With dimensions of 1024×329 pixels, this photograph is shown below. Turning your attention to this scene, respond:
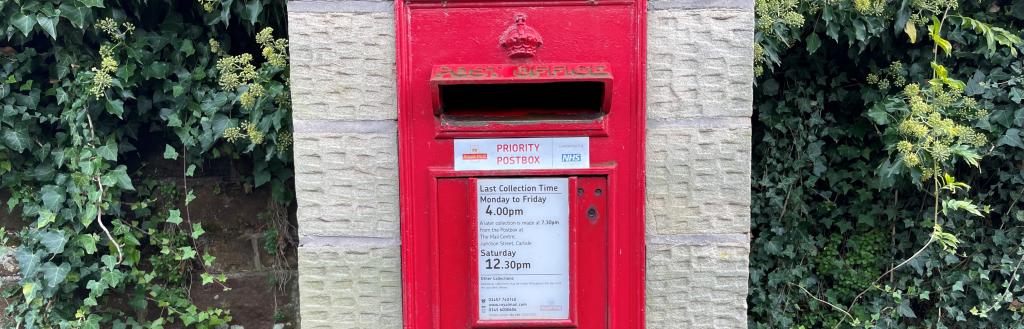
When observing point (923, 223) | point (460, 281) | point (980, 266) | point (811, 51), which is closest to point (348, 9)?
point (460, 281)

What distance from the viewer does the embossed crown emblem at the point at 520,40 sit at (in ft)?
4.84

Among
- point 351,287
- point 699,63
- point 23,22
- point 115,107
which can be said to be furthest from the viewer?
point 115,107

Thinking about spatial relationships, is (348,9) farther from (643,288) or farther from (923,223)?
(923,223)

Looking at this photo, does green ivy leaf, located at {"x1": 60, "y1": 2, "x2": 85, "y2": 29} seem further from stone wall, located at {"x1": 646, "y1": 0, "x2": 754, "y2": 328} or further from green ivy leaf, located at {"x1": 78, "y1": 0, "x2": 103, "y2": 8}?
stone wall, located at {"x1": 646, "y1": 0, "x2": 754, "y2": 328}

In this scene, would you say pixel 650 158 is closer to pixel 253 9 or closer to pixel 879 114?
pixel 879 114

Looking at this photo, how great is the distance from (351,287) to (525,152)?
25.8 inches

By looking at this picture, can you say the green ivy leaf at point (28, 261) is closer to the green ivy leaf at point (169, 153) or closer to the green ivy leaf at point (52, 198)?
the green ivy leaf at point (52, 198)

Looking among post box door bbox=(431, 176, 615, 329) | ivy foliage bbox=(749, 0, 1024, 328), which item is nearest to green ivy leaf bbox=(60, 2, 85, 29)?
post box door bbox=(431, 176, 615, 329)

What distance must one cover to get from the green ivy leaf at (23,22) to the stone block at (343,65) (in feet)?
3.08

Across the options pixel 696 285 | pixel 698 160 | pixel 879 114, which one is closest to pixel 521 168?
pixel 698 160

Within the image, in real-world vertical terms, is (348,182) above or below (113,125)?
below

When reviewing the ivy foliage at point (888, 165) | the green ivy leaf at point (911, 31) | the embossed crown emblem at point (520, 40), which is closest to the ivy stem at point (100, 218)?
the embossed crown emblem at point (520, 40)

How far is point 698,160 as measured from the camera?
1686 millimetres

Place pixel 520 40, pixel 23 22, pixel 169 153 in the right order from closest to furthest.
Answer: pixel 520 40
pixel 23 22
pixel 169 153
